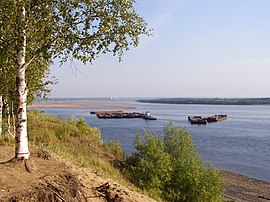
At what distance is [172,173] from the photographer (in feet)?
73.4

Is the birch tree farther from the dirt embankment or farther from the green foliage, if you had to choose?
the green foliage

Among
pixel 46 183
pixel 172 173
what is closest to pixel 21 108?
pixel 46 183

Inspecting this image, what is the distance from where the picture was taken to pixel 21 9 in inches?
346

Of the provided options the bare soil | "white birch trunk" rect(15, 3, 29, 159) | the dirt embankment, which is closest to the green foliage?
the bare soil

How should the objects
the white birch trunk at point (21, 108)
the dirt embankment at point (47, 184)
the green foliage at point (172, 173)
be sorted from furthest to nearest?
the green foliage at point (172, 173)
the white birch trunk at point (21, 108)
the dirt embankment at point (47, 184)

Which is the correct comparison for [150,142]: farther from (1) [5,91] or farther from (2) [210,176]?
(1) [5,91]

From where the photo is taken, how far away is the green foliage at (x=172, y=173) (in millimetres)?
20547

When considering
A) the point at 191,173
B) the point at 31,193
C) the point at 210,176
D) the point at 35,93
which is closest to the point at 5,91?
the point at 35,93

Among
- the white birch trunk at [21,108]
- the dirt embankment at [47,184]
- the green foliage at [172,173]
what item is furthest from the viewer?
the green foliage at [172,173]

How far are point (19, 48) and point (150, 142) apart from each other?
13976 millimetres

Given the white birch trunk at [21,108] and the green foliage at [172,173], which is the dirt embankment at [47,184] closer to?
the white birch trunk at [21,108]

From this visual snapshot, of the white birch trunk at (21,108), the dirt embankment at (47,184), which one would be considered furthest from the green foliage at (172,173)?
the white birch trunk at (21,108)

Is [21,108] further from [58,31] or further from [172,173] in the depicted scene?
[172,173]

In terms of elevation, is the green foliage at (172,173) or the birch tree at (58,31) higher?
the birch tree at (58,31)
